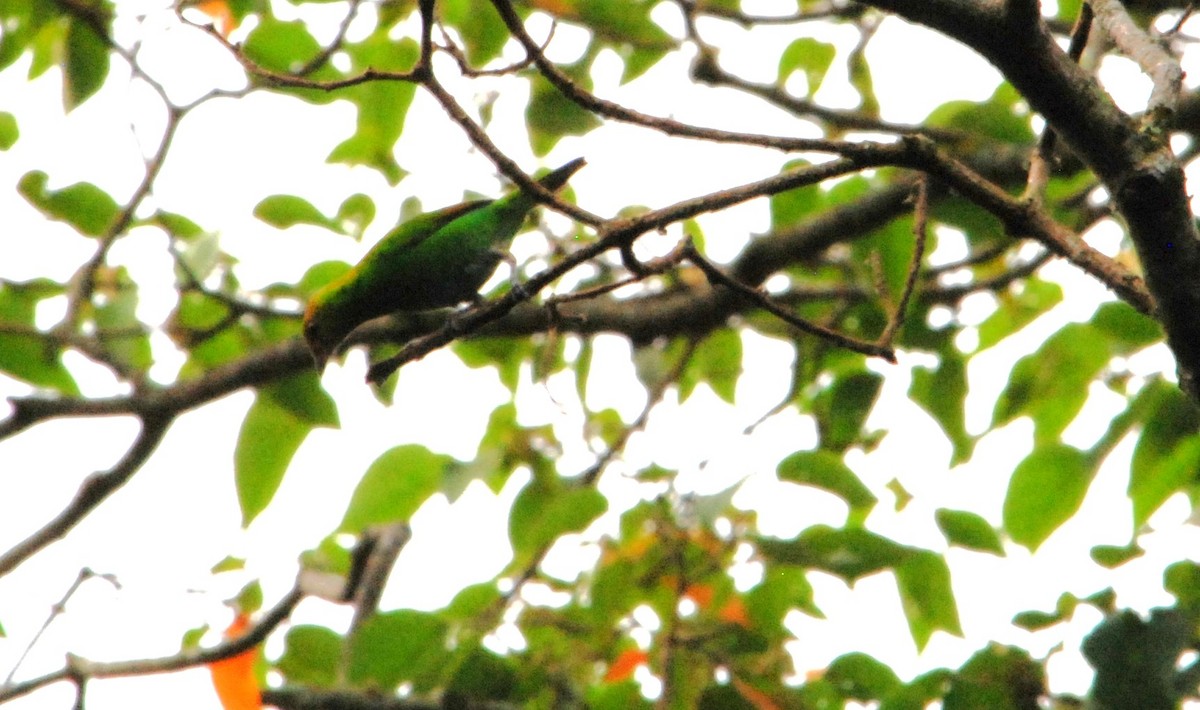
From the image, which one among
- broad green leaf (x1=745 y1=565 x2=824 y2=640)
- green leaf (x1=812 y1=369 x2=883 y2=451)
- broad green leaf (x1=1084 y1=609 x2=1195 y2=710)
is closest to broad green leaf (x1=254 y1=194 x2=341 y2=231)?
→ green leaf (x1=812 y1=369 x2=883 y2=451)

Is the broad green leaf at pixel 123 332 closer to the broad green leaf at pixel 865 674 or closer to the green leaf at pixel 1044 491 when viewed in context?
the broad green leaf at pixel 865 674

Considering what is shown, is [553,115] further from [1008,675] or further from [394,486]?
[1008,675]

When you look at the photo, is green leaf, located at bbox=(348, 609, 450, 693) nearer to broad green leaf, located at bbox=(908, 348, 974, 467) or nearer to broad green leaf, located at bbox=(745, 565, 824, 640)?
broad green leaf, located at bbox=(745, 565, 824, 640)

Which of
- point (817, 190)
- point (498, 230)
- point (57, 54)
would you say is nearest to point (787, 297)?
point (817, 190)

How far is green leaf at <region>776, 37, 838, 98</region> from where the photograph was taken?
190 inches

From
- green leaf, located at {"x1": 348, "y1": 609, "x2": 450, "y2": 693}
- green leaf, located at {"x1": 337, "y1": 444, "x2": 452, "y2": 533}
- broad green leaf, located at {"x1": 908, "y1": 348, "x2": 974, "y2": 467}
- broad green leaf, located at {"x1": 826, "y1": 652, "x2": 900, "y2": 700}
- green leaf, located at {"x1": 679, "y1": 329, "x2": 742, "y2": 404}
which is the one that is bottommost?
broad green leaf, located at {"x1": 826, "y1": 652, "x2": 900, "y2": 700}

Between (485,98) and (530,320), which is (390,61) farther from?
(530,320)

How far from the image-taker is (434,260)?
14.7ft

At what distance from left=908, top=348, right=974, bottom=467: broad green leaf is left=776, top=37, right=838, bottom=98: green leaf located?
129 cm

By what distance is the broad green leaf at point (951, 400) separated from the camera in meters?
4.32

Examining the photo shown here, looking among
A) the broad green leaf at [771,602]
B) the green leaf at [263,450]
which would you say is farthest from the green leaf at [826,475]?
the green leaf at [263,450]

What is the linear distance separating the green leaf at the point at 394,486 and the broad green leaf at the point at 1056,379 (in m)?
1.93

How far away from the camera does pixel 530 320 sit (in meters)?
4.14

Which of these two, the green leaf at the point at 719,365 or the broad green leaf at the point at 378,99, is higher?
the broad green leaf at the point at 378,99
